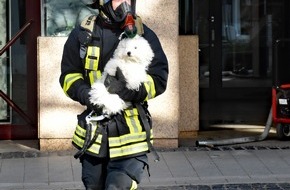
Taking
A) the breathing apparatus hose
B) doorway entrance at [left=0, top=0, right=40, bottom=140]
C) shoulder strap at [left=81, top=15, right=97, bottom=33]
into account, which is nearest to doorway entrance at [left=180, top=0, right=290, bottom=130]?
the breathing apparatus hose

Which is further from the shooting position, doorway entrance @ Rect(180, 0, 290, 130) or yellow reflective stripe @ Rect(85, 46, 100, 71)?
doorway entrance @ Rect(180, 0, 290, 130)

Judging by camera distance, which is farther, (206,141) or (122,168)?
(206,141)

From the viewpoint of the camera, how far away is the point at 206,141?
9.64 m

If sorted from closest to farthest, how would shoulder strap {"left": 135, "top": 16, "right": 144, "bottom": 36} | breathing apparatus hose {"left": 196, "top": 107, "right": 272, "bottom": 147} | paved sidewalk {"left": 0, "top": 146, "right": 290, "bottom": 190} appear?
shoulder strap {"left": 135, "top": 16, "right": 144, "bottom": 36}
paved sidewalk {"left": 0, "top": 146, "right": 290, "bottom": 190}
breathing apparatus hose {"left": 196, "top": 107, "right": 272, "bottom": 147}

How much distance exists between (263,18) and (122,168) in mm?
6682

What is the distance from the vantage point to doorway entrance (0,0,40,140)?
9977 mm

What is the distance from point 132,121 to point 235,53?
20.9ft

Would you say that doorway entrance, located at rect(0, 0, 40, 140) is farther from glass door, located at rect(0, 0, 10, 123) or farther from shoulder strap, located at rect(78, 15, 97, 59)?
shoulder strap, located at rect(78, 15, 97, 59)

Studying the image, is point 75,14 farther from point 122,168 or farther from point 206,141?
point 122,168

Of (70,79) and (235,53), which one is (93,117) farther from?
(235,53)

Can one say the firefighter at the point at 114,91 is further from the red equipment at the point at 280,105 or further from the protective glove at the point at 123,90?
the red equipment at the point at 280,105

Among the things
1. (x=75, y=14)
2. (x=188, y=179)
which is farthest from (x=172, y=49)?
(x=188, y=179)

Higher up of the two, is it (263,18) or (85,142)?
(263,18)

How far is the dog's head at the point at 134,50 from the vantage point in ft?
16.3
